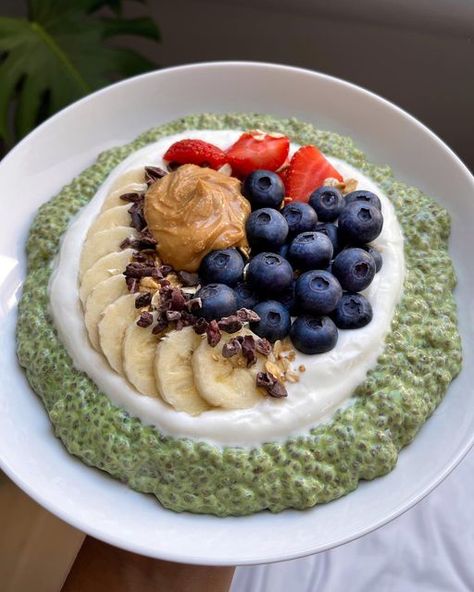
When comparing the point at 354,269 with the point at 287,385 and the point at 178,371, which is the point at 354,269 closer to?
the point at 287,385

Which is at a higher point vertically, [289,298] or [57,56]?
[289,298]

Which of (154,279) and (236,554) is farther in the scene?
(154,279)

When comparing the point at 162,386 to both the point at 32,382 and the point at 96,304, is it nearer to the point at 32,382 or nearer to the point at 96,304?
the point at 96,304

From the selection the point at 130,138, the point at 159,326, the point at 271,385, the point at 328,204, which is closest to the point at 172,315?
the point at 159,326

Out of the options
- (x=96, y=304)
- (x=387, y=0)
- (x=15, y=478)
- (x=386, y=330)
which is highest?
(x=387, y=0)

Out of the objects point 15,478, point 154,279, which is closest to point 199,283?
point 154,279

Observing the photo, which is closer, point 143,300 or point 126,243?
point 143,300

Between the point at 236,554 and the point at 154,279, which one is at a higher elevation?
the point at 154,279
